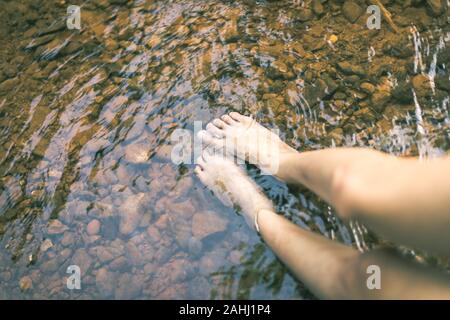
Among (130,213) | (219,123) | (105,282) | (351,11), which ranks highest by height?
(351,11)

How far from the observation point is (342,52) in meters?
2.39

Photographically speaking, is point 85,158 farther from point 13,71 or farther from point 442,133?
point 442,133

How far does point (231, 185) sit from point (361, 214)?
0.75 metres

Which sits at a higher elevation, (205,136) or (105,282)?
(205,136)

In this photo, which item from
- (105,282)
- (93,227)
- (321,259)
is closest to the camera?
(321,259)

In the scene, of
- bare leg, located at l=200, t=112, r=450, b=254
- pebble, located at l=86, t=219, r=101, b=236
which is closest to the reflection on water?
pebble, located at l=86, t=219, r=101, b=236

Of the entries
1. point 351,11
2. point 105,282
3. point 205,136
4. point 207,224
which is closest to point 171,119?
point 205,136

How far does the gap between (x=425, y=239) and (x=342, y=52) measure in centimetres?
125

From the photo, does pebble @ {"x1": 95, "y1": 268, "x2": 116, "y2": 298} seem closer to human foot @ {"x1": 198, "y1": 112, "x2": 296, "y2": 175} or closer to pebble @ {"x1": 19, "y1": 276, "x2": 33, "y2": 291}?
pebble @ {"x1": 19, "y1": 276, "x2": 33, "y2": 291}

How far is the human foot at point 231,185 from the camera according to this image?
1.99m

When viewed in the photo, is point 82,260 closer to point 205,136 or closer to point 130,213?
point 130,213

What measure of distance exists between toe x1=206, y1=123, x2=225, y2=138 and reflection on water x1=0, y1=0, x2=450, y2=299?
0.04 meters

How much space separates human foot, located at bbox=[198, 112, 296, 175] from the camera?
6.76ft

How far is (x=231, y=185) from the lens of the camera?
6.86 feet
